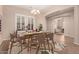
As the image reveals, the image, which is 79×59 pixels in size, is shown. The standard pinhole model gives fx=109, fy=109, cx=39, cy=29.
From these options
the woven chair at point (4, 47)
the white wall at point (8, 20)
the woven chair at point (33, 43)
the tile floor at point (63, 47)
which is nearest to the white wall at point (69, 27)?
the tile floor at point (63, 47)

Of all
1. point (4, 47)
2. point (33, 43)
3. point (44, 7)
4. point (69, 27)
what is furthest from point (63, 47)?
point (4, 47)

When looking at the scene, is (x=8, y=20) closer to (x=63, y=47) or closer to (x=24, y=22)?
(x=24, y=22)

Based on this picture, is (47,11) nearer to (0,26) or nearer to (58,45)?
(58,45)

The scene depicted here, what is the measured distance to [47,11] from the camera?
209 cm

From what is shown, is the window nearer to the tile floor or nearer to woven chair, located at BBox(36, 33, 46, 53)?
woven chair, located at BBox(36, 33, 46, 53)

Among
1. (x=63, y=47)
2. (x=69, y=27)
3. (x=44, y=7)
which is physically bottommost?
(x=63, y=47)

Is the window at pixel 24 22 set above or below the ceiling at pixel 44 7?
below

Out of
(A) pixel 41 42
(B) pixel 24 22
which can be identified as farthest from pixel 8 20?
(A) pixel 41 42

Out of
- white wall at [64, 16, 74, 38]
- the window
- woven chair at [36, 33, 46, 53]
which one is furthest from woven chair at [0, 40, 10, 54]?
white wall at [64, 16, 74, 38]

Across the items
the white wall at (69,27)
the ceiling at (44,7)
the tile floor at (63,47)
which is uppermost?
the ceiling at (44,7)

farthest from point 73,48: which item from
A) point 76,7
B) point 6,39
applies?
point 6,39

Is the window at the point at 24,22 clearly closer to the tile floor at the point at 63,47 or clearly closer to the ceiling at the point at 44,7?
the ceiling at the point at 44,7

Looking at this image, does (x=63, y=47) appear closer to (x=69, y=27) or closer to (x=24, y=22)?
(x=69, y=27)

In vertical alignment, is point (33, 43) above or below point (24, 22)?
below
